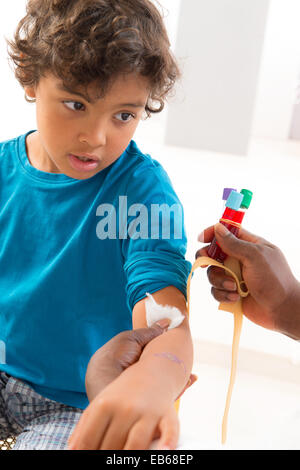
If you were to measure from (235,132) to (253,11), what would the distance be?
888 millimetres

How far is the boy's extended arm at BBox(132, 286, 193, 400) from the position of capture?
0.62m

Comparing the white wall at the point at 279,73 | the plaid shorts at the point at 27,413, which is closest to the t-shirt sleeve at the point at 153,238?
the plaid shorts at the point at 27,413

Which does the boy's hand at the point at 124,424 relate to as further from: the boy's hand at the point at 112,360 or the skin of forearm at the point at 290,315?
the skin of forearm at the point at 290,315

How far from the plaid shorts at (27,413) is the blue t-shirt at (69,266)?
0.05 ft

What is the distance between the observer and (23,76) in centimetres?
91

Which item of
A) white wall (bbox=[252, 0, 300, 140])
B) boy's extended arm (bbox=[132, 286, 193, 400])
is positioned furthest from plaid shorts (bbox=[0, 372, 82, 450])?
white wall (bbox=[252, 0, 300, 140])

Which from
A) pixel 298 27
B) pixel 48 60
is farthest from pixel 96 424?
pixel 298 27

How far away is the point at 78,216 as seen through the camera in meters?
0.91

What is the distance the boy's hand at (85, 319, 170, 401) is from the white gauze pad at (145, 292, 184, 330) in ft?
0.20

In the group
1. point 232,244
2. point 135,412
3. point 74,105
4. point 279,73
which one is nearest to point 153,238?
point 232,244

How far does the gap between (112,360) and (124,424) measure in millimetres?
118

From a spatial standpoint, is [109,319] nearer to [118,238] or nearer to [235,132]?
[118,238]

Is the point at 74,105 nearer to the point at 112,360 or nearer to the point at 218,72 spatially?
the point at 112,360

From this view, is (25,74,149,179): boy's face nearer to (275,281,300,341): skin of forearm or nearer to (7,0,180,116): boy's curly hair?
(7,0,180,116): boy's curly hair
